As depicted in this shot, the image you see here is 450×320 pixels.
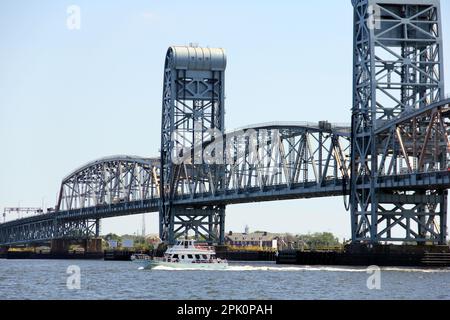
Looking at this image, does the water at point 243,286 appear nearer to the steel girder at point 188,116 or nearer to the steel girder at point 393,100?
the steel girder at point 393,100

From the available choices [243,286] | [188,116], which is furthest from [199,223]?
[243,286]

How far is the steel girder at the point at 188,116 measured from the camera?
18125 cm

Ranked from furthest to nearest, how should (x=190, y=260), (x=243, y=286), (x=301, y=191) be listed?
(x=301, y=191) → (x=190, y=260) → (x=243, y=286)

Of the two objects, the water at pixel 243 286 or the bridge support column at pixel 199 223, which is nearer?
the water at pixel 243 286

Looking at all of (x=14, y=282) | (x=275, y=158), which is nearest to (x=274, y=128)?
(x=275, y=158)

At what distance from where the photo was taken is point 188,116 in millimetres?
186500

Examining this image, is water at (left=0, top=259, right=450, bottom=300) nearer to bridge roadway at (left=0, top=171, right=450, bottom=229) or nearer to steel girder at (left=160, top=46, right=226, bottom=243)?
bridge roadway at (left=0, top=171, right=450, bottom=229)

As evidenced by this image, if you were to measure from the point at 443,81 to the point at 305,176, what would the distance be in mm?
24605

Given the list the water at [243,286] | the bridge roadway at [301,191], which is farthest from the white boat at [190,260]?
the bridge roadway at [301,191]

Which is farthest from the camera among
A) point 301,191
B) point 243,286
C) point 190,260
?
point 301,191

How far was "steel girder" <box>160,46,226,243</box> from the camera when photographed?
181 meters

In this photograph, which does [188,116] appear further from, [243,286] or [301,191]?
[243,286]
